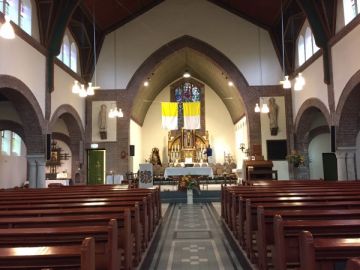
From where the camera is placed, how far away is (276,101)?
18.1 metres

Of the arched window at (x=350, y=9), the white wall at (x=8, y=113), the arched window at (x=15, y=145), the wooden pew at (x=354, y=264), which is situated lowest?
the wooden pew at (x=354, y=264)

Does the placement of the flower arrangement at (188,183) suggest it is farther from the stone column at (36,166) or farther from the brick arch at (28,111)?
the brick arch at (28,111)

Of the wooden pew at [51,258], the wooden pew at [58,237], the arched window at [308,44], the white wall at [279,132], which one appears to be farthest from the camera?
the white wall at [279,132]

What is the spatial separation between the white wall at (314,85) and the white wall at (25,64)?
33.5ft

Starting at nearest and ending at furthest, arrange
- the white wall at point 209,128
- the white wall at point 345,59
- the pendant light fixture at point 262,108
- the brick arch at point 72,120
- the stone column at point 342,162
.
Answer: the white wall at point 345,59, the stone column at point 342,162, the pendant light fixture at point 262,108, the brick arch at point 72,120, the white wall at point 209,128

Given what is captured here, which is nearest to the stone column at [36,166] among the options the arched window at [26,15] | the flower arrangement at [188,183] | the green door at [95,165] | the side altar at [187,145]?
the arched window at [26,15]

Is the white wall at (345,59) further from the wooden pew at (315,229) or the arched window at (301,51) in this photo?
the wooden pew at (315,229)

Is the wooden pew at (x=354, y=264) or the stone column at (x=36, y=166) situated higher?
the stone column at (x=36, y=166)

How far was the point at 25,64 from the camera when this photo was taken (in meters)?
12.0

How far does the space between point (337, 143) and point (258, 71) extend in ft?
22.0

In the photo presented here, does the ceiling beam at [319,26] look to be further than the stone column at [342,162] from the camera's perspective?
Yes

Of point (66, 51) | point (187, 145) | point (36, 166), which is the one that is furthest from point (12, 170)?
point (187, 145)

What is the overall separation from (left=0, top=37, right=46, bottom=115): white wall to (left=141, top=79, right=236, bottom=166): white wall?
41.7ft

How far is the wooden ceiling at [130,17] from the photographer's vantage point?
43.0 feet
